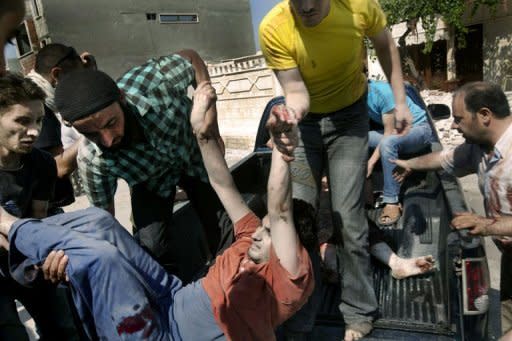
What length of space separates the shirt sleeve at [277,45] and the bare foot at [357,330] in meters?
1.27

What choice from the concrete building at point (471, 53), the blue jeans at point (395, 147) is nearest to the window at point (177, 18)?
the concrete building at point (471, 53)

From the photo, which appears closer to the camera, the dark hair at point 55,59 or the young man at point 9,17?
the young man at point 9,17

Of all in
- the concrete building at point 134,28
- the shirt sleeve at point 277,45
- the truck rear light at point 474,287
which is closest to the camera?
the truck rear light at point 474,287

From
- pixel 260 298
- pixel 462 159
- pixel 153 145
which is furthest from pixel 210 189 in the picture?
pixel 462 159

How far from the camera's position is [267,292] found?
5.25ft

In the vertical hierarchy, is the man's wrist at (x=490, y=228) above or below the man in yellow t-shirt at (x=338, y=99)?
below

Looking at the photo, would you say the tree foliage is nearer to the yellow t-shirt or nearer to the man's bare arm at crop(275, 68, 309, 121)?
the yellow t-shirt

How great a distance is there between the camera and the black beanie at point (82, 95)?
6.12ft

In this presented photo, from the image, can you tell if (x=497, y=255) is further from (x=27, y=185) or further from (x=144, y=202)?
(x=27, y=185)

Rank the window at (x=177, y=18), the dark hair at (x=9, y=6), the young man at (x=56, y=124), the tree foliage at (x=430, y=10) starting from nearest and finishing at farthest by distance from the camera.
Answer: the dark hair at (x=9, y=6) < the young man at (x=56, y=124) < the tree foliage at (x=430, y=10) < the window at (x=177, y=18)

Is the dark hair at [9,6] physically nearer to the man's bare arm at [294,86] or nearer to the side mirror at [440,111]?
→ the man's bare arm at [294,86]

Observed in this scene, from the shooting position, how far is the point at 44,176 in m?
2.25

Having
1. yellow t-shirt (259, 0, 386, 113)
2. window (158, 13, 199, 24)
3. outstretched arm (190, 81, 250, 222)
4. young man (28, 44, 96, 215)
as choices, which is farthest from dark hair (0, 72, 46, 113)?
window (158, 13, 199, 24)

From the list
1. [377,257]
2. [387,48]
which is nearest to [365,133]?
[387,48]
